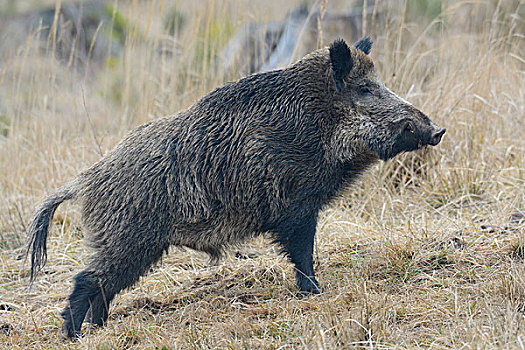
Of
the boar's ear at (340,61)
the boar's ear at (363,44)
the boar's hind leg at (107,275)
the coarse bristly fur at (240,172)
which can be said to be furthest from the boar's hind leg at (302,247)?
the boar's ear at (363,44)

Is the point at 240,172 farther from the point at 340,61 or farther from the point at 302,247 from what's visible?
the point at 340,61

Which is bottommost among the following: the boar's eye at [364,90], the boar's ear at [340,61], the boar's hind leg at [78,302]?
the boar's hind leg at [78,302]

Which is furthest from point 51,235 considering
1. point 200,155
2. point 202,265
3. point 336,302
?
point 336,302

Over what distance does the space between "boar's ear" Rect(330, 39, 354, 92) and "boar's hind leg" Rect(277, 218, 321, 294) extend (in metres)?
0.82

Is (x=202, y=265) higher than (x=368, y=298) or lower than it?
lower

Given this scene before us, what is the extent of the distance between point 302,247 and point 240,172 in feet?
1.85

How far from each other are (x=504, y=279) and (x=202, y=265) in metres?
2.19

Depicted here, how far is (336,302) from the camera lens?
3021mm

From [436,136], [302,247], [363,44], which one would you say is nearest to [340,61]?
[363,44]

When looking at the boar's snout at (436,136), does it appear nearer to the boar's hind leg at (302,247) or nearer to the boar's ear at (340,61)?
the boar's ear at (340,61)

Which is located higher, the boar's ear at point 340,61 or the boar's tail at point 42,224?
the boar's ear at point 340,61

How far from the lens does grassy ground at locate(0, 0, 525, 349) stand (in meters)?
2.79

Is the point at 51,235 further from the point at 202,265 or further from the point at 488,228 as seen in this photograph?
the point at 488,228

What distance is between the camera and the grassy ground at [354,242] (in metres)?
2.79
